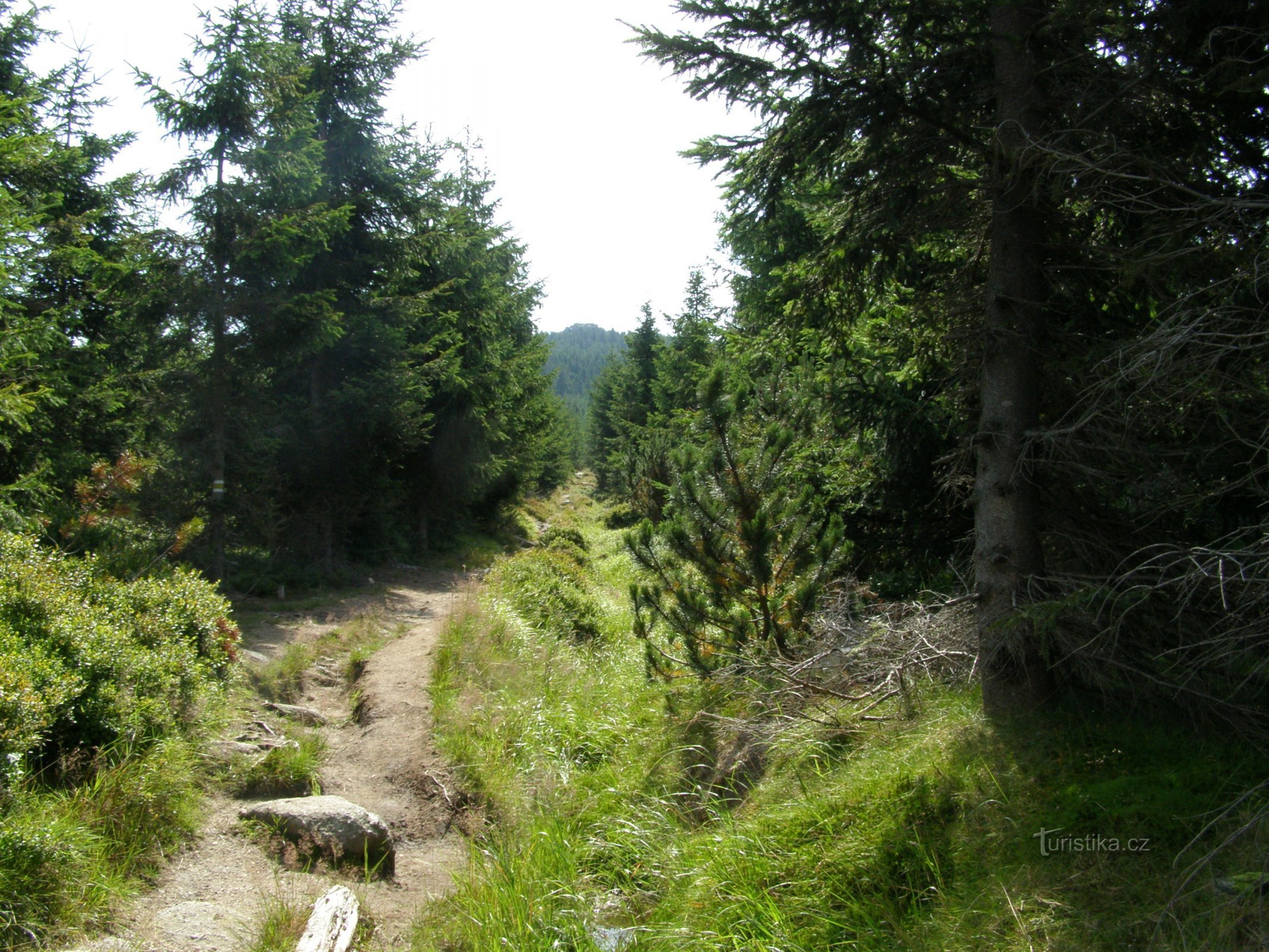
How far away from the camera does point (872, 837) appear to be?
388 centimetres

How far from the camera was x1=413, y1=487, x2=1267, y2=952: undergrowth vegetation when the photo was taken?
3012mm

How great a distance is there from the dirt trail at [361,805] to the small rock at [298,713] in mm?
168

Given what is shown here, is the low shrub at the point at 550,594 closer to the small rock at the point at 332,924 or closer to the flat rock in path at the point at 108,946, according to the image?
the small rock at the point at 332,924

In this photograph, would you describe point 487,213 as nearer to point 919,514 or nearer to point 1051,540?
point 919,514

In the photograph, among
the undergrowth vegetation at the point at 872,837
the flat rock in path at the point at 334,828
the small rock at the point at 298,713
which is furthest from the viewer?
the small rock at the point at 298,713

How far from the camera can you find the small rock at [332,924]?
168 inches

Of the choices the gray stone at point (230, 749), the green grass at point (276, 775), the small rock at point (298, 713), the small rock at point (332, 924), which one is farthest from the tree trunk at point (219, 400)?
the small rock at point (332, 924)

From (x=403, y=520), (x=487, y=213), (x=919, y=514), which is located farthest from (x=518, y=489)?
(x=919, y=514)

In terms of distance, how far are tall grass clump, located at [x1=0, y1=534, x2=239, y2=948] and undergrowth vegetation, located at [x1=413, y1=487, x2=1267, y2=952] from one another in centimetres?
194

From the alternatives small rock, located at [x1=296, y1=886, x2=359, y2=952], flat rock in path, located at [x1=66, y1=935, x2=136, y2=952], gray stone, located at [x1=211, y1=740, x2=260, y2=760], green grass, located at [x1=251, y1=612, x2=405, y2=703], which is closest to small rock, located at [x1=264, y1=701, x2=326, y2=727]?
green grass, located at [x1=251, y1=612, x2=405, y2=703]

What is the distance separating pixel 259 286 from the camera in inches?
532

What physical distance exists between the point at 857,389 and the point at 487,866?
4.87m

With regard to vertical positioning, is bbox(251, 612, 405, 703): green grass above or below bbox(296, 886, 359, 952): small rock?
above

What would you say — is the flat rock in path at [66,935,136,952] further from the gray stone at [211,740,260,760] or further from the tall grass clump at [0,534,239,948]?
the gray stone at [211,740,260,760]
